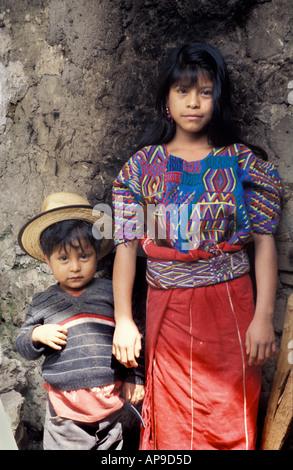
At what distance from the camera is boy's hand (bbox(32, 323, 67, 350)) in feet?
5.59

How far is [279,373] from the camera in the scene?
1.67 m

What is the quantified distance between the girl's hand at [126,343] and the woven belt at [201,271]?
164 millimetres

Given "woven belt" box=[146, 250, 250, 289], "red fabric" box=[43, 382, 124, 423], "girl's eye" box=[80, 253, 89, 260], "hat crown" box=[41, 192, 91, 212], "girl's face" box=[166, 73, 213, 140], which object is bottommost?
"red fabric" box=[43, 382, 124, 423]

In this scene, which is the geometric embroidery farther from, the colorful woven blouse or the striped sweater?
the striped sweater

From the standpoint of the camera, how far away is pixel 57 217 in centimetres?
177

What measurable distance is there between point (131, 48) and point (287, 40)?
52cm

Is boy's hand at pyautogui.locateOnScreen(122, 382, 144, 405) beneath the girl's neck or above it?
beneath

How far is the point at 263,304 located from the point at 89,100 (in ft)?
2.98

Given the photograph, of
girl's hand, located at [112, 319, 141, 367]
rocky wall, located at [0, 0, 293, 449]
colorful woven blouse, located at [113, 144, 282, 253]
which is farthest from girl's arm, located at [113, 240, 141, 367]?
rocky wall, located at [0, 0, 293, 449]

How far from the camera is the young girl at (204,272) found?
163 centimetres

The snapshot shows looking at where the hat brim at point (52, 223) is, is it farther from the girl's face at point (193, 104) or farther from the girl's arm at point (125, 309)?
the girl's face at point (193, 104)

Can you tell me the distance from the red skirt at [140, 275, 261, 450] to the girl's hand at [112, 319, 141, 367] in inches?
2.8

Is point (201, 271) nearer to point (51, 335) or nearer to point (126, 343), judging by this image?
point (126, 343)
